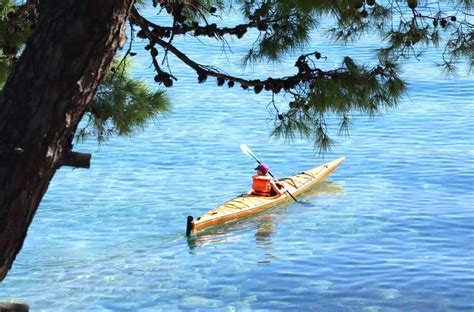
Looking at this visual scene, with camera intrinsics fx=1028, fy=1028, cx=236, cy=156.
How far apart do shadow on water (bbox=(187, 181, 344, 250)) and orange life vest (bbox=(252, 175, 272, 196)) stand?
222mm

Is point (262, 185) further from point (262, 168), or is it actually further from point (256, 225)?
point (256, 225)

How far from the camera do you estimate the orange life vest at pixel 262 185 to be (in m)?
12.0

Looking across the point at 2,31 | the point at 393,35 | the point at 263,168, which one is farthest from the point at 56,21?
the point at 263,168

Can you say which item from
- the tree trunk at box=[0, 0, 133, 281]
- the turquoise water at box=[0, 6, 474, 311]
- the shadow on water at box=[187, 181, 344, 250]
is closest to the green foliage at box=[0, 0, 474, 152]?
the tree trunk at box=[0, 0, 133, 281]

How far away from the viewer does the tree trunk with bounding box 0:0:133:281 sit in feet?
8.44

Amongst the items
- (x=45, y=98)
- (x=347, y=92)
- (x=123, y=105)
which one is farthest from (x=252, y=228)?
(x=45, y=98)

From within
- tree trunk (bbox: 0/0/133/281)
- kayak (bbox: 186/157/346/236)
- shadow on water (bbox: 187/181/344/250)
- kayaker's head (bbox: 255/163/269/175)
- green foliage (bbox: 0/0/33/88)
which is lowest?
shadow on water (bbox: 187/181/344/250)

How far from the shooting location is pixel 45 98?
260 cm

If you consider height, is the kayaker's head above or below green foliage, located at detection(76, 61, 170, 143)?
below

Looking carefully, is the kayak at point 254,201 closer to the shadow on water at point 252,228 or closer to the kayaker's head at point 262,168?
the shadow on water at point 252,228

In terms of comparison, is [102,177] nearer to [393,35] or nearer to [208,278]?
[208,278]

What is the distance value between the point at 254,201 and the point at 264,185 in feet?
1.16

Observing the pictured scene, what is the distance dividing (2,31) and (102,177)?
29.2 ft

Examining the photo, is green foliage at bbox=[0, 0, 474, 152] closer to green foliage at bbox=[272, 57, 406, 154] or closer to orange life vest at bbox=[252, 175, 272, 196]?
green foliage at bbox=[272, 57, 406, 154]
